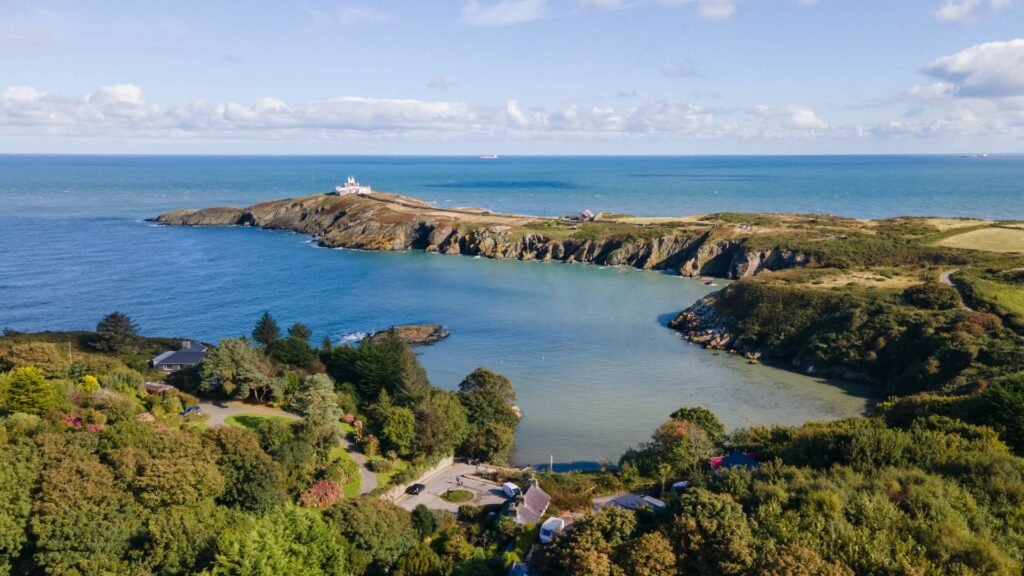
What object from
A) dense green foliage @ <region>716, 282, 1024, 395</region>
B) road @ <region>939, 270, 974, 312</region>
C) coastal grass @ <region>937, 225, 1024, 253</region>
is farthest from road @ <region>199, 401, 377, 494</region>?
coastal grass @ <region>937, 225, 1024, 253</region>

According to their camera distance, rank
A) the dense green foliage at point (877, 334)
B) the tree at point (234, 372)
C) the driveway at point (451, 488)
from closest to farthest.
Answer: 1. the driveway at point (451, 488)
2. the tree at point (234, 372)
3. the dense green foliage at point (877, 334)

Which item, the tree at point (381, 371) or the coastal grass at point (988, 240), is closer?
the tree at point (381, 371)

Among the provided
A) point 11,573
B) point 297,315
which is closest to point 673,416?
point 11,573

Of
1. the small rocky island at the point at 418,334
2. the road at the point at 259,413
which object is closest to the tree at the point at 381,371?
the road at the point at 259,413

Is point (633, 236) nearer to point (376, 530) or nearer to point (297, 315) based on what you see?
point (297, 315)

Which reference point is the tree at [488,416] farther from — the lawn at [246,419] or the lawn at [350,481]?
the lawn at [246,419]

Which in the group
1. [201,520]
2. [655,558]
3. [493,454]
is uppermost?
[655,558]
